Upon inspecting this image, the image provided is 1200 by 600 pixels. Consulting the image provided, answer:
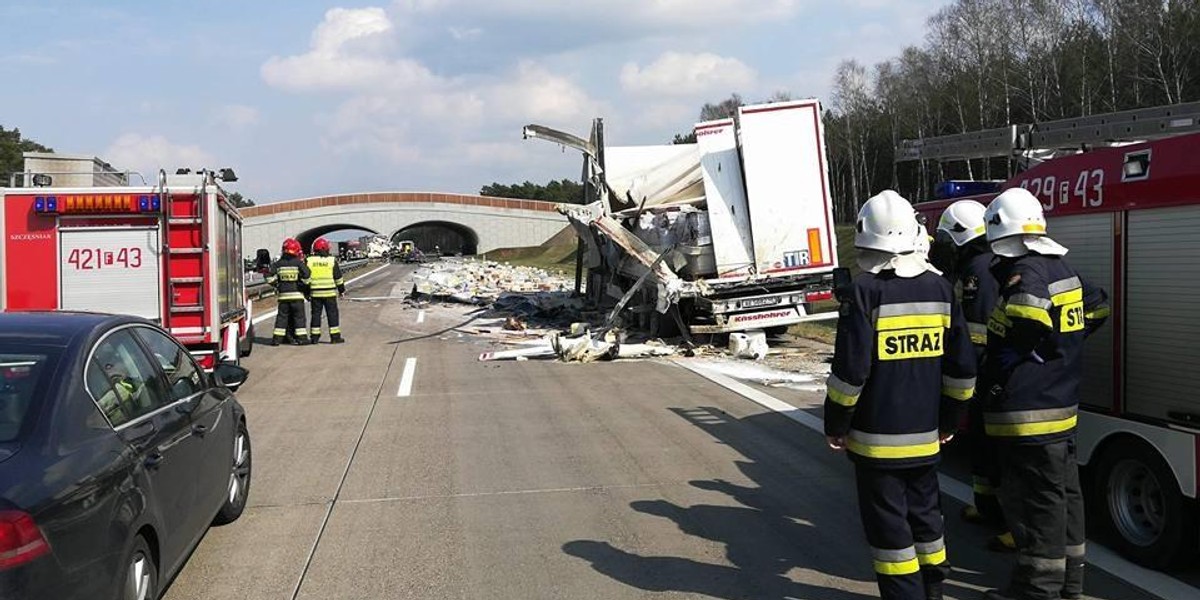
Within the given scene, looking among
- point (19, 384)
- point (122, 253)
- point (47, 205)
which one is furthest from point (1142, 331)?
point (47, 205)

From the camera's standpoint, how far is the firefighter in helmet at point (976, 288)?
5023 millimetres

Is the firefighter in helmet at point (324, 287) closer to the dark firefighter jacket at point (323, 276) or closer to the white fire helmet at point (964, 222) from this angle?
the dark firefighter jacket at point (323, 276)

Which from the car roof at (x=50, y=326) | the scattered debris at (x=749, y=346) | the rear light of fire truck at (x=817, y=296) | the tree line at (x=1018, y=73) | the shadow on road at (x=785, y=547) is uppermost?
the tree line at (x=1018, y=73)

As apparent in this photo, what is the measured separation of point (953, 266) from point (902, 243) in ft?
6.65

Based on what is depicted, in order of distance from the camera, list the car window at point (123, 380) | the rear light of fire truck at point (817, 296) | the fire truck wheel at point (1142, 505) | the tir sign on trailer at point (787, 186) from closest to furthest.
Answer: the car window at point (123, 380), the fire truck wheel at point (1142, 505), the tir sign on trailer at point (787, 186), the rear light of fire truck at point (817, 296)

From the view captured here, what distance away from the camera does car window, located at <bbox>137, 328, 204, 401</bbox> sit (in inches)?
199

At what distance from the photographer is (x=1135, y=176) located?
4.98 m

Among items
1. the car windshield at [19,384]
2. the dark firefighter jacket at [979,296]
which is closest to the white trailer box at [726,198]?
the dark firefighter jacket at [979,296]

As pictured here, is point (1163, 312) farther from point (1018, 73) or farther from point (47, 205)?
point (1018, 73)

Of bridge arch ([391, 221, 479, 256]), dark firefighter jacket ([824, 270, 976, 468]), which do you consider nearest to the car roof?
dark firefighter jacket ([824, 270, 976, 468])

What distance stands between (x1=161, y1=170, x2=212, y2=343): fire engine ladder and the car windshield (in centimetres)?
713

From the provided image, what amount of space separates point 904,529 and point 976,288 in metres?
1.63

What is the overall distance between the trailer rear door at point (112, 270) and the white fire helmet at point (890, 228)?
9170 mm

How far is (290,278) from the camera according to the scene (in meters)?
15.8
